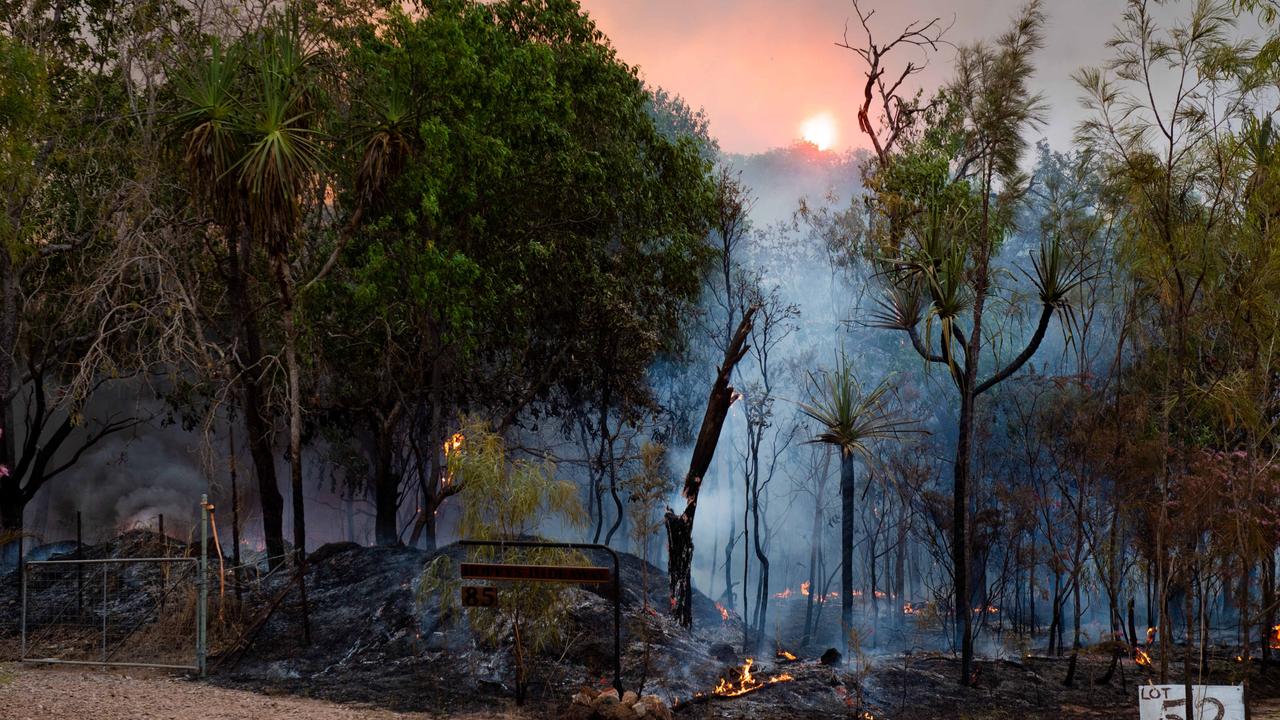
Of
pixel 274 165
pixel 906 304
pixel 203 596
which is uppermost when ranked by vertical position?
pixel 274 165

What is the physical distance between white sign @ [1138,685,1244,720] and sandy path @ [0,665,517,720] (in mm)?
6589

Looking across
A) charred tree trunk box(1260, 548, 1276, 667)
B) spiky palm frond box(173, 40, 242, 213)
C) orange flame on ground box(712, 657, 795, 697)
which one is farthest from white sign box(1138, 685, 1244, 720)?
spiky palm frond box(173, 40, 242, 213)

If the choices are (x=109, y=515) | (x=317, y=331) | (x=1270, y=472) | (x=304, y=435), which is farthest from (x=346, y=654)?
(x=109, y=515)

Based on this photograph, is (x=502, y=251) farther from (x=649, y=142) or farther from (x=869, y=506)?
(x=869, y=506)

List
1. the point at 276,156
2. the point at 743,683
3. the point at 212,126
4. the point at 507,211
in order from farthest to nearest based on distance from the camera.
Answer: the point at 507,211 → the point at 212,126 → the point at 276,156 → the point at 743,683

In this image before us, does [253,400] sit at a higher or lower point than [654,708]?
higher

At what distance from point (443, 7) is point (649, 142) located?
5189 millimetres

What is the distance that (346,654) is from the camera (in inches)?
587

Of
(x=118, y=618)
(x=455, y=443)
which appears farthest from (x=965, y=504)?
(x=118, y=618)

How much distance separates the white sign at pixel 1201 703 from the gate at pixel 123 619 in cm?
995

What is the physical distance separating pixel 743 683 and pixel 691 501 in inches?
178

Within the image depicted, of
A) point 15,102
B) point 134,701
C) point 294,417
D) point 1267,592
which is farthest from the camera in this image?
point 294,417

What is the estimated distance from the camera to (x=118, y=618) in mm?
17156

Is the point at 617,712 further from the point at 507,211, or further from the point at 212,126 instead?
the point at 507,211
